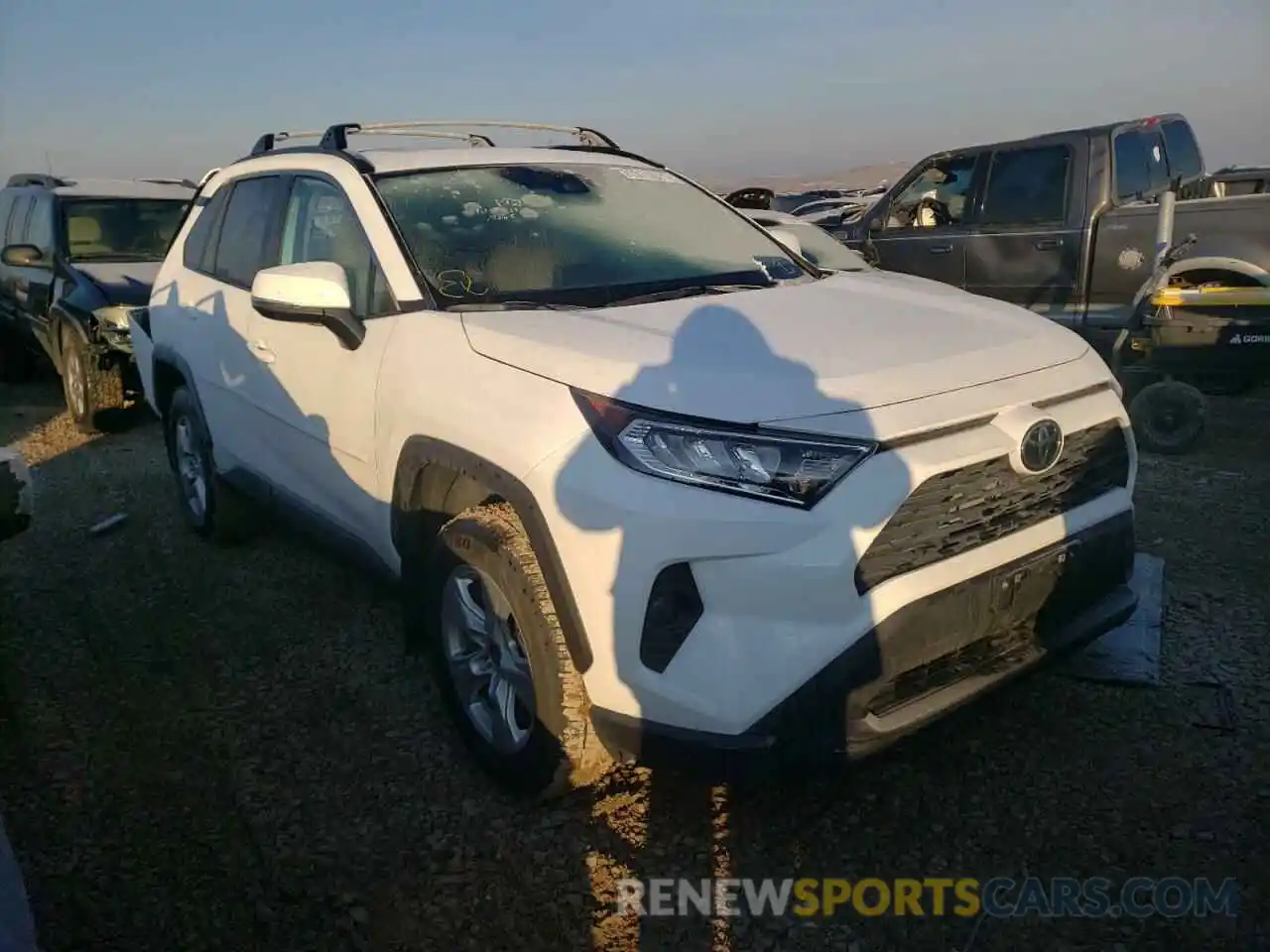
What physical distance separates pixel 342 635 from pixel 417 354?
5.08 feet

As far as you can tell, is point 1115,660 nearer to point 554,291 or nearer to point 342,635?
point 554,291

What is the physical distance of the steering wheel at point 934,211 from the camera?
8375 millimetres

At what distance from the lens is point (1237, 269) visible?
6.51m

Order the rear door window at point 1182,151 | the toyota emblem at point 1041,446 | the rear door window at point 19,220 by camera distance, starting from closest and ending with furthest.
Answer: the toyota emblem at point 1041,446
the rear door window at point 1182,151
the rear door window at point 19,220

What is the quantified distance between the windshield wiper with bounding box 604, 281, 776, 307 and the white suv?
1.0 inches

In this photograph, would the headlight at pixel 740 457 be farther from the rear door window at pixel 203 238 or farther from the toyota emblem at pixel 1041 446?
the rear door window at pixel 203 238

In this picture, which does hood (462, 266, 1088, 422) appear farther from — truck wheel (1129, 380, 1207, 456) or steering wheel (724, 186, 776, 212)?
steering wheel (724, 186, 776, 212)

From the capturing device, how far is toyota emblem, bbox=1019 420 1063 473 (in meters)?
2.49

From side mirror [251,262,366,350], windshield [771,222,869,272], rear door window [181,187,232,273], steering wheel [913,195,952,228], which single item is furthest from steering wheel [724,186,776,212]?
side mirror [251,262,366,350]

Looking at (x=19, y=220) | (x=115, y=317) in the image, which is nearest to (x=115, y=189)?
(x=19, y=220)

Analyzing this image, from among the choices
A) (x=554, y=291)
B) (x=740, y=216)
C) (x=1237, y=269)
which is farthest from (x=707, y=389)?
(x=1237, y=269)

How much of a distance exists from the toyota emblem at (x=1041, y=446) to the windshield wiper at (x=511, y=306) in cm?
131

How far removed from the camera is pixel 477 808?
114 inches

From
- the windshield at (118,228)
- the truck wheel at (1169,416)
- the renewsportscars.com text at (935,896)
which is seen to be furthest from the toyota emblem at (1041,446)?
the windshield at (118,228)
